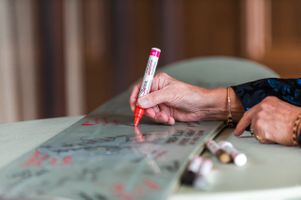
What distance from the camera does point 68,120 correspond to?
1.34m

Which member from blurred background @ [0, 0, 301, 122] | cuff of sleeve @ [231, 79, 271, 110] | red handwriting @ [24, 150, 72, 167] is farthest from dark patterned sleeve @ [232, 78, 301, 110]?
blurred background @ [0, 0, 301, 122]

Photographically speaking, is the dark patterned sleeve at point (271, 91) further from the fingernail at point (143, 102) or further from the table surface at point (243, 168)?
the fingernail at point (143, 102)

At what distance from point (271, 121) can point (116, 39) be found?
102 inches

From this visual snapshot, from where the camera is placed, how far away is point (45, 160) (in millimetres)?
956

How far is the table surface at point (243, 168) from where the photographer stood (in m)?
0.83

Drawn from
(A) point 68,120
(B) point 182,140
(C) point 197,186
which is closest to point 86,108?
(A) point 68,120

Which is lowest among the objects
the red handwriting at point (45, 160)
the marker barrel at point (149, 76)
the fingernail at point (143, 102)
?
the red handwriting at point (45, 160)

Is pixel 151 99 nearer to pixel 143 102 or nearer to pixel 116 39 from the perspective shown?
pixel 143 102

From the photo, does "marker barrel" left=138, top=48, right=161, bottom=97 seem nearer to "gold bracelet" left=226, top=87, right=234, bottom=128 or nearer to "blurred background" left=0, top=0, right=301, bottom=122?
"gold bracelet" left=226, top=87, right=234, bottom=128

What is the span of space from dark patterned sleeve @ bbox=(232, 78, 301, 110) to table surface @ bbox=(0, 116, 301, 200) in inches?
3.9

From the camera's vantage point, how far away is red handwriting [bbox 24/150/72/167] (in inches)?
36.7

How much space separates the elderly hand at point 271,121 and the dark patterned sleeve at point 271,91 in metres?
0.09

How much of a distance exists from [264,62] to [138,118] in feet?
7.79

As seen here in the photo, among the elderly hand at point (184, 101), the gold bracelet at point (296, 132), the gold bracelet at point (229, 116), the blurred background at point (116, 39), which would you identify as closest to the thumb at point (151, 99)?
the elderly hand at point (184, 101)
